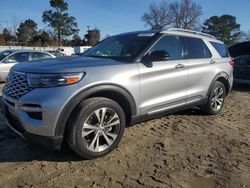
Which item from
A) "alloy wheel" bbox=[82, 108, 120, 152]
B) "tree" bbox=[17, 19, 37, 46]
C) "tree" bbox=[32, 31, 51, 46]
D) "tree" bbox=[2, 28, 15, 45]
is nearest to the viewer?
"alloy wheel" bbox=[82, 108, 120, 152]

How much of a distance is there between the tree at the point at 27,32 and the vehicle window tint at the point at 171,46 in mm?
61611

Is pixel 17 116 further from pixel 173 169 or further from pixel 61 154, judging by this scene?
pixel 173 169

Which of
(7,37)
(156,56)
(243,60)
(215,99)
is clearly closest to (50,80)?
(156,56)

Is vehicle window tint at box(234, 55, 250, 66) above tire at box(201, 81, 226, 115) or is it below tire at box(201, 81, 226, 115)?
above

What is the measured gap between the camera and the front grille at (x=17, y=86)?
12.4 ft

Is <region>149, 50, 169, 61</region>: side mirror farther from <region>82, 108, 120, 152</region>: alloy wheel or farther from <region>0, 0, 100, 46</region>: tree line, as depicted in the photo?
<region>0, 0, 100, 46</region>: tree line

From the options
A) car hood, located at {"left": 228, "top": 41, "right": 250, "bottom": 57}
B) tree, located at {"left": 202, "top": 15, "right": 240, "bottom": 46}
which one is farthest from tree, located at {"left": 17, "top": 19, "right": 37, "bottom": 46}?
car hood, located at {"left": 228, "top": 41, "right": 250, "bottom": 57}

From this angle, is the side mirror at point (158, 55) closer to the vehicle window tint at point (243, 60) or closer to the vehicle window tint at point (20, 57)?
the vehicle window tint at point (243, 60)

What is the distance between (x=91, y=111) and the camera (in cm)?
389

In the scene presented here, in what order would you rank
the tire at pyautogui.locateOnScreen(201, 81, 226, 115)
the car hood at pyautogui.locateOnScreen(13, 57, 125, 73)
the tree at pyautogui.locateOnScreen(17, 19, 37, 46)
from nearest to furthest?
the car hood at pyautogui.locateOnScreen(13, 57, 125, 73) → the tire at pyautogui.locateOnScreen(201, 81, 226, 115) → the tree at pyautogui.locateOnScreen(17, 19, 37, 46)

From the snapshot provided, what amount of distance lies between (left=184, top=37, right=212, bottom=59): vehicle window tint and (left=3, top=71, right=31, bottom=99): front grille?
2922mm

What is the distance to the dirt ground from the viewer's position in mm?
3541

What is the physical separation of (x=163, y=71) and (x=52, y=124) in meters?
Answer: 2.01

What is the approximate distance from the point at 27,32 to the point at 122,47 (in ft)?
214
